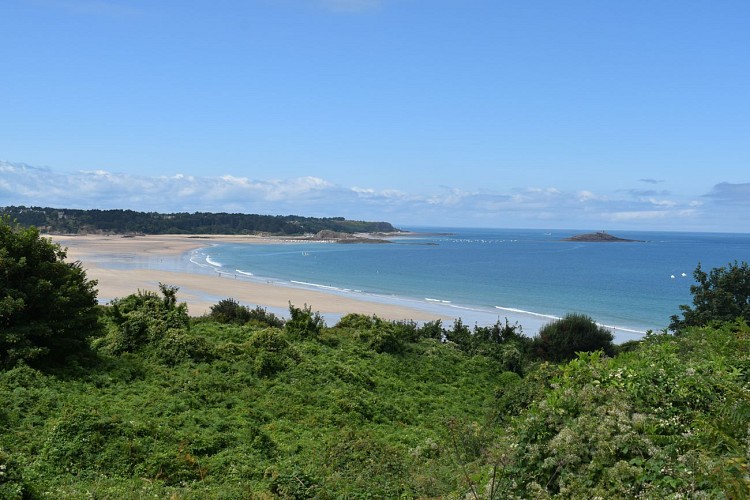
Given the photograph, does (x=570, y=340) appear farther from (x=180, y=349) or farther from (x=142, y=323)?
(x=142, y=323)

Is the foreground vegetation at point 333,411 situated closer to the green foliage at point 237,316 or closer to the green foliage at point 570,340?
the green foliage at point 237,316

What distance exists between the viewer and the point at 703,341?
40.0ft

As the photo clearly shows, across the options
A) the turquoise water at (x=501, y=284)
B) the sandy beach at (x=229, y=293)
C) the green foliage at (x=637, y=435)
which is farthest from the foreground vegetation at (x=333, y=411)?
the turquoise water at (x=501, y=284)

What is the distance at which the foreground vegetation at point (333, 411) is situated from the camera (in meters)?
6.74

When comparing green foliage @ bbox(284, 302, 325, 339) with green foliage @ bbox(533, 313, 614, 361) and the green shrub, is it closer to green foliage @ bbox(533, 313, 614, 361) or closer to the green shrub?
the green shrub

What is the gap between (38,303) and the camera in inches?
588

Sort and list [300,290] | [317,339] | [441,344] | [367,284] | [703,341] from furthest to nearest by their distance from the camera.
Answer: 1. [367,284]
2. [300,290]
3. [441,344]
4. [317,339]
5. [703,341]

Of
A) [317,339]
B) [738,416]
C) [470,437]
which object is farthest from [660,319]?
[738,416]

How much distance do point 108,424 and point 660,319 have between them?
45243mm

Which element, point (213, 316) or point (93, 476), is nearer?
point (93, 476)

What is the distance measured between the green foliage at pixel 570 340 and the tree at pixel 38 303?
19.0 meters

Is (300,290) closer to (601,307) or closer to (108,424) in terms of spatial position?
(601,307)

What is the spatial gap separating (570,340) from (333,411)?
14.4 metres

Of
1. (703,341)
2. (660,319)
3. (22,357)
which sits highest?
(703,341)
